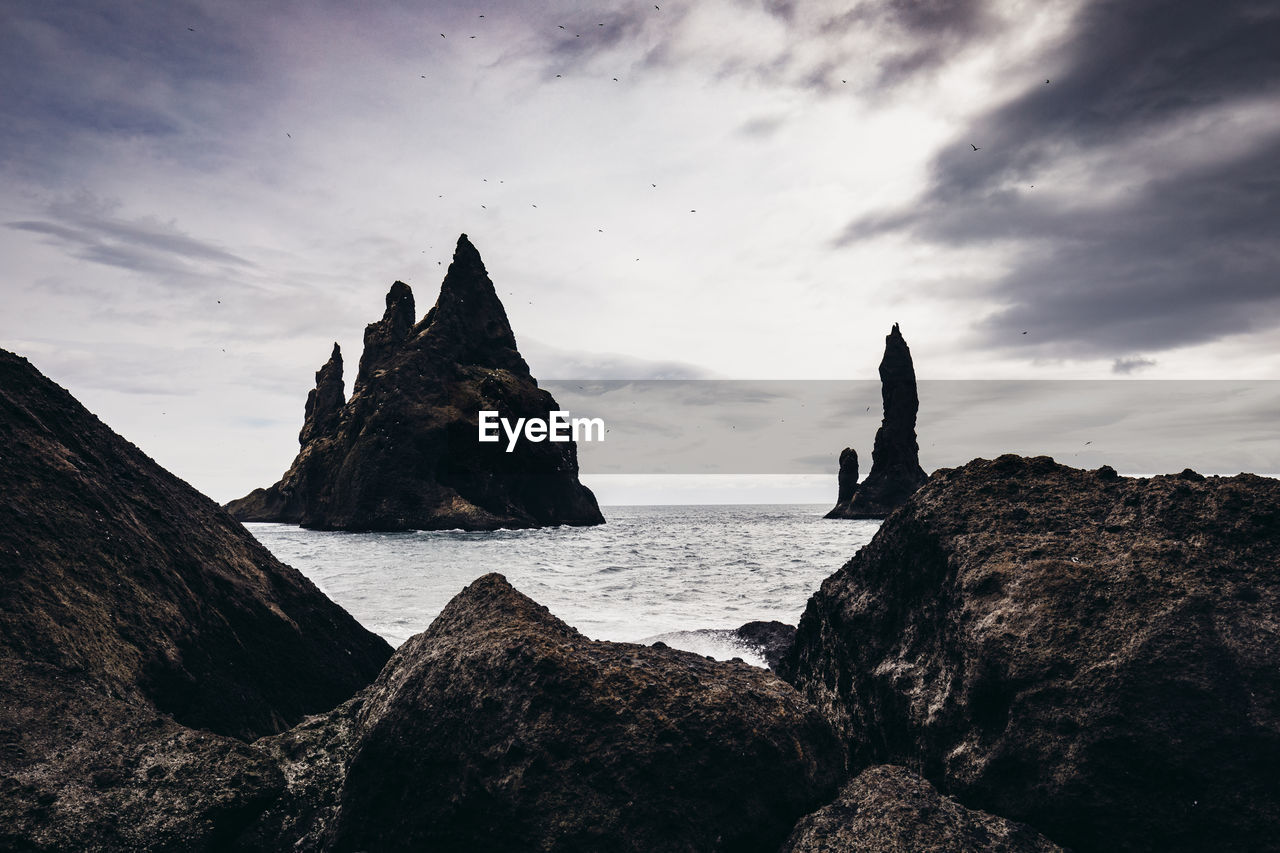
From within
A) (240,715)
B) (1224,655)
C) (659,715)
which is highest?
(1224,655)

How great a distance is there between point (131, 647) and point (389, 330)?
66.9 meters

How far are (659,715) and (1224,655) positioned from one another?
2296 mm

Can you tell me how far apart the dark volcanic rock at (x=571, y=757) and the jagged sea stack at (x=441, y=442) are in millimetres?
46294

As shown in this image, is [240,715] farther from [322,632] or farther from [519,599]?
[519,599]

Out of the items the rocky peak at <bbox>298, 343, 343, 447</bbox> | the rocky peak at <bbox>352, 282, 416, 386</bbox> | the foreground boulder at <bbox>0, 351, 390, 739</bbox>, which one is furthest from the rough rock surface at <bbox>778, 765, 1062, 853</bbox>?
the rocky peak at <bbox>298, 343, 343, 447</bbox>

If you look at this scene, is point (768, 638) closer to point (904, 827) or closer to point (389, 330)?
point (904, 827)

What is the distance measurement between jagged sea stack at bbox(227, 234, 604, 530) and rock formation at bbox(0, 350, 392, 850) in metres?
43.7

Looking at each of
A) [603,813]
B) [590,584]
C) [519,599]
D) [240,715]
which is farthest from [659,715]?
[590,584]

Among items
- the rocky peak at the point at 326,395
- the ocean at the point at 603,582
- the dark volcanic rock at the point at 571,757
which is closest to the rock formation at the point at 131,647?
the dark volcanic rock at the point at 571,757

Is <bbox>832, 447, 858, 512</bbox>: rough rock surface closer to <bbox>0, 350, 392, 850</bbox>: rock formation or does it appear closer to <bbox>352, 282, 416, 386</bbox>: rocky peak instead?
<bbox>352, 282, 416, 386</bbox>: rocky peak

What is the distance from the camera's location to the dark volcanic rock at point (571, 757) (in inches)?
114

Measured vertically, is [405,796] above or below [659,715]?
below

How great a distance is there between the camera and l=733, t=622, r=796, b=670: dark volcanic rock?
899 cm

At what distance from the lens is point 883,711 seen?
12.8ft
